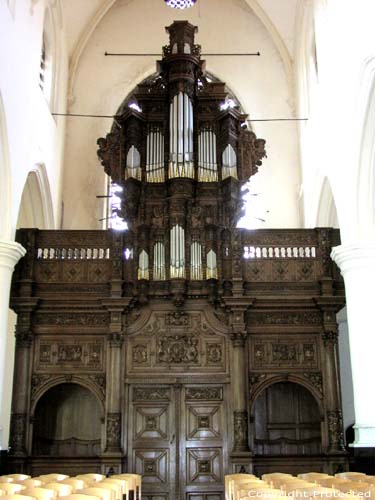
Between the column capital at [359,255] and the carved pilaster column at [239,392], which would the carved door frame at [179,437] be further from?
the column capital at [359,255]

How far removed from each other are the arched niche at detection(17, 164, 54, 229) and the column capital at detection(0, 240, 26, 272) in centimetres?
417

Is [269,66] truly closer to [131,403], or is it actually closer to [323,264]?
[323,264]

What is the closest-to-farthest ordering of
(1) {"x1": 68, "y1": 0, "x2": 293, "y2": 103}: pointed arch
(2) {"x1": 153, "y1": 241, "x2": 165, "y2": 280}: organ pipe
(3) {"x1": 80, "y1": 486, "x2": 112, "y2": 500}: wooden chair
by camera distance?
(3) {"x1": 80, "y1": 486, "x2": 112, "y2": 500}: wooden chair, (2) {"x1": 153, "y1": 241, "x2": 165, "y2": 280}: organ pipe, (1) {"x1": 68, "y1": 0, "x2": 293, "y2": 103}: pointed arch

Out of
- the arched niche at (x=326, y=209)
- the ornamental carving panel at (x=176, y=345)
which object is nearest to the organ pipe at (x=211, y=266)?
the ornamental carving panel at (x=176, y=345)

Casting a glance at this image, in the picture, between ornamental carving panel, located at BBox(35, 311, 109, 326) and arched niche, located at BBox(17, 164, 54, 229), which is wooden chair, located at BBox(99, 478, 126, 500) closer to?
ornamental carving panel, located at BBox(35, 311, 109, 326)

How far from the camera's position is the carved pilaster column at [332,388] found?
1380 centimetres

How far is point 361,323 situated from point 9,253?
7.08 m

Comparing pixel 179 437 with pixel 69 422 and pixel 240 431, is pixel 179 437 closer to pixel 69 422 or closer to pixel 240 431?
pixel 240 431

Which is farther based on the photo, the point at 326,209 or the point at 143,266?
the point at 326,209

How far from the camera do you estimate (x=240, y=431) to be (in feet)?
45.3

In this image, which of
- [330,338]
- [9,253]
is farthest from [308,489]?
[9,253]

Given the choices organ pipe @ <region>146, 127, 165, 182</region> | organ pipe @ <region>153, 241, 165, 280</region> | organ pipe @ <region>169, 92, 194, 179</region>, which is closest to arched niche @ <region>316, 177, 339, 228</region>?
organ pipe @ <region>169, 92, 194, 179</region>

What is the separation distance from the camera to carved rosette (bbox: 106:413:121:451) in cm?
1381

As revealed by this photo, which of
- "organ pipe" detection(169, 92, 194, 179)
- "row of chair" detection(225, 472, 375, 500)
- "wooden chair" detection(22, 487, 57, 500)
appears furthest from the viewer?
"organ pipe" detection(169, 92, 194, 179)
